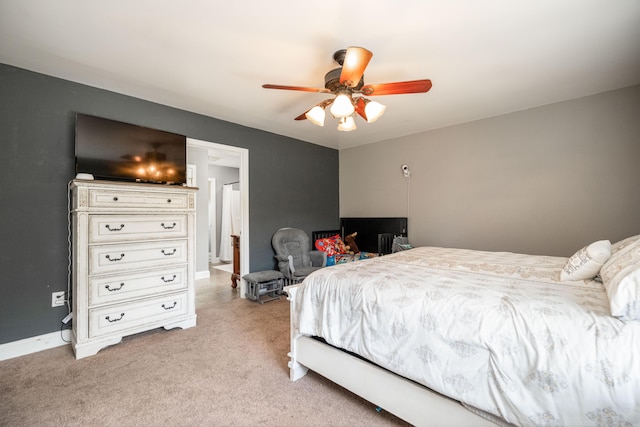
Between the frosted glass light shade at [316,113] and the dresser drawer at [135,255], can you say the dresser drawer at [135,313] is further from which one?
the frosted glass light shade at [316,113]

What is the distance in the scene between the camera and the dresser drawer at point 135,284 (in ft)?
7.88

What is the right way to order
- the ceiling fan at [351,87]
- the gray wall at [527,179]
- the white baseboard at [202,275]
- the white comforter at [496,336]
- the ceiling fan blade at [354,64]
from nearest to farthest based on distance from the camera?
1. the white comforter at [496,336]
2. the ceiling fan blade at [354,64]
3. the ceiling fan at [351,87]
4. the gray wall at [527,179]
5. the white baseboard at [202,275]

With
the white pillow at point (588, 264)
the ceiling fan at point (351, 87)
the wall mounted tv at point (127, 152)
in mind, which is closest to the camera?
the white pillow at point (588, 264)

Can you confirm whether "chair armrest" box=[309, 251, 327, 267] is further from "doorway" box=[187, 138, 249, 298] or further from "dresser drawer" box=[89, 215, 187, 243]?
"dresser drawer" box=[89, 215, 187, 243]

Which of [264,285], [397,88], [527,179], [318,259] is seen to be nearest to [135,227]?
[264,285]

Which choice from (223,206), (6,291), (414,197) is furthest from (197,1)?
(223,206)

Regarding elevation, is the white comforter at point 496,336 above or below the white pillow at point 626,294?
below

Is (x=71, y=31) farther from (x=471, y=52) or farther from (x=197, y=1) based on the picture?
(x=471, y=52)

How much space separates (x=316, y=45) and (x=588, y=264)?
7.33ft

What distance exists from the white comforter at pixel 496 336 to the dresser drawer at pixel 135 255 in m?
1.67

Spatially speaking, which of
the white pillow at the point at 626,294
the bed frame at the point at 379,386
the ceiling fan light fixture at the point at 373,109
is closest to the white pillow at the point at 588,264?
the white pillow at the point at 626,294

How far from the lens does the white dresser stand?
7.70 ft

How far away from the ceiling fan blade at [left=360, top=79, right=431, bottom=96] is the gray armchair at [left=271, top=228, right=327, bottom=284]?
2.47 metres

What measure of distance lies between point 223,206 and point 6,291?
4648 mm
